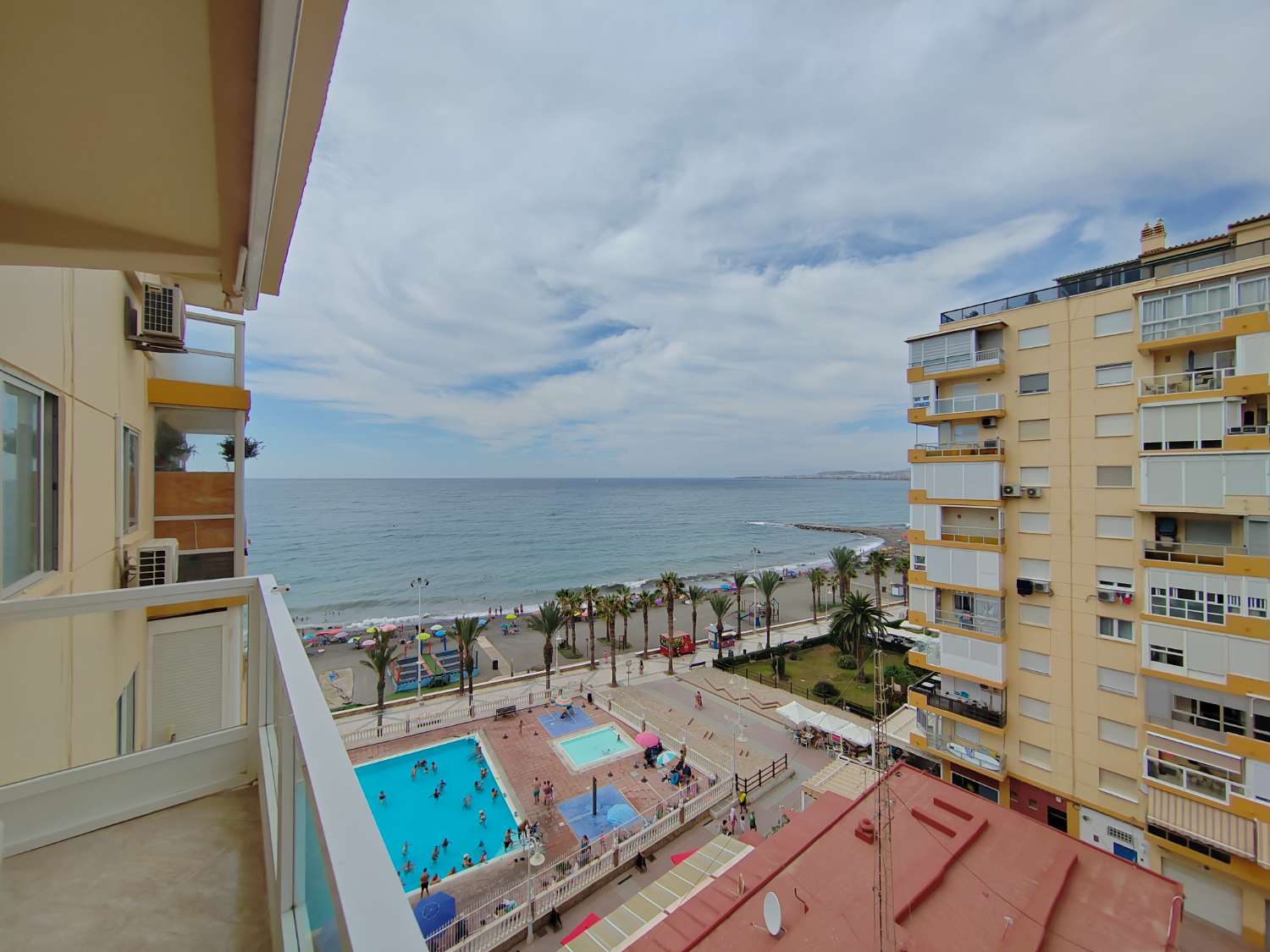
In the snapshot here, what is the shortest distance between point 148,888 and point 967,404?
1519cm

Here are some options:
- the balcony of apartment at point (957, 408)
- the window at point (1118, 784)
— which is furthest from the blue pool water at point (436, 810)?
the balcony of apartment at point (957, 408)

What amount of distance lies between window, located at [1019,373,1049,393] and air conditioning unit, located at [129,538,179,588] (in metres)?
15.7

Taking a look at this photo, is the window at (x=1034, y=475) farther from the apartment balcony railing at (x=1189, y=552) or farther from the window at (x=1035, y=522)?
the apartment balcony railing at (x=1189, y=552)

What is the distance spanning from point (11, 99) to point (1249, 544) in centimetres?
1482

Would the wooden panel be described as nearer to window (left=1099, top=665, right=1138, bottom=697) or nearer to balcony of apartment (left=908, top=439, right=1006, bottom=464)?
balcony of apartment (left=908, top=439, right=1006, bottom=464)

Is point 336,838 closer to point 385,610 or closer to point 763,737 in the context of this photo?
point 763,737

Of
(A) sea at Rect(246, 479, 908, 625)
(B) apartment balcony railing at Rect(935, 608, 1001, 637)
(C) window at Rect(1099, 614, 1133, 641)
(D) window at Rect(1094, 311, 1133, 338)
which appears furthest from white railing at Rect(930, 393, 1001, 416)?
(A) sea at Rect(246, 479, 908, 625)

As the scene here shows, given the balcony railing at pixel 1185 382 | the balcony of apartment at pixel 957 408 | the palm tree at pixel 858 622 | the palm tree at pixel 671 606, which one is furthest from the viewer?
the palm tree at pixel 671 606

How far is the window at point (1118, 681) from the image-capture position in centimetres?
1107

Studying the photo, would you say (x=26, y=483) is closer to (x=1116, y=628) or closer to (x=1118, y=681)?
(x=1116, y=628)

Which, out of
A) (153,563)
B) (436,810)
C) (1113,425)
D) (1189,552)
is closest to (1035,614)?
(1189,552)

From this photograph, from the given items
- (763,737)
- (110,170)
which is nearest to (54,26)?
(110,170)

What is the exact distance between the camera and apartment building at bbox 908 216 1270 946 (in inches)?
380

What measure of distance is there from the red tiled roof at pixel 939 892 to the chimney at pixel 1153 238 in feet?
41.9
